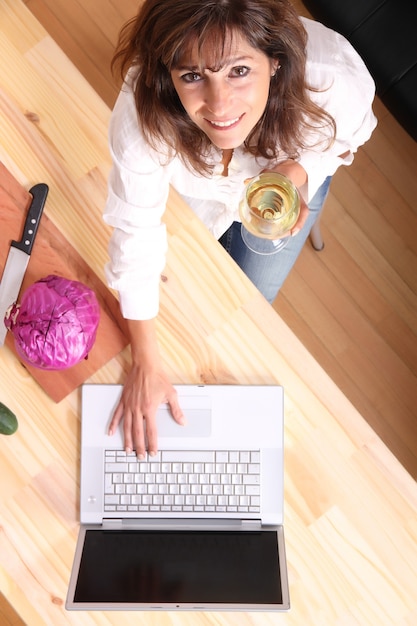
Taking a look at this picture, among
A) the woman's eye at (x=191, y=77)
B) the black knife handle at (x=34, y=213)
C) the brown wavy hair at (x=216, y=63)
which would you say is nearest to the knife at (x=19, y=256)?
the black knife handle at (x=34, y=213)

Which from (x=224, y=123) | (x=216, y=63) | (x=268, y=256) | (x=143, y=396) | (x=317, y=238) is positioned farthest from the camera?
(x=317, y=238)

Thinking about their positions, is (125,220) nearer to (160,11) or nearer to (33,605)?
(160,11)

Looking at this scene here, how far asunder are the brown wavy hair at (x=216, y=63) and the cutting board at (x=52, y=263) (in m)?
0.24

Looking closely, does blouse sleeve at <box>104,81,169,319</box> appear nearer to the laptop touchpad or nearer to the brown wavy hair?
the brown wavy hair

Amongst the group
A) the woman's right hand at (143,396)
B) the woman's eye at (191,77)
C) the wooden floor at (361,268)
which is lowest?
the wooden floor at (361,268)

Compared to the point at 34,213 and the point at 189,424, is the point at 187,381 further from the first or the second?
the point at 34,213

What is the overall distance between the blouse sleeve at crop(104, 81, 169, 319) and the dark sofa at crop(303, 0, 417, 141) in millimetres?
636

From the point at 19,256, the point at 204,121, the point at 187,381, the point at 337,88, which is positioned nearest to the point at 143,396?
the point at 187,381

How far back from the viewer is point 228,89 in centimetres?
92

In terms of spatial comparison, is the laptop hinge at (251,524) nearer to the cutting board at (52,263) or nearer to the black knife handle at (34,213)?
the cutting board at (52,263)

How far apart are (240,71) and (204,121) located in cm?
11

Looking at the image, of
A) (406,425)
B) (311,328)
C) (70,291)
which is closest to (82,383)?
(70,291)

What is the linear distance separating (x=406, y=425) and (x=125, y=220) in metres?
1.06

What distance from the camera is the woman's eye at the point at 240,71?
0.91m
